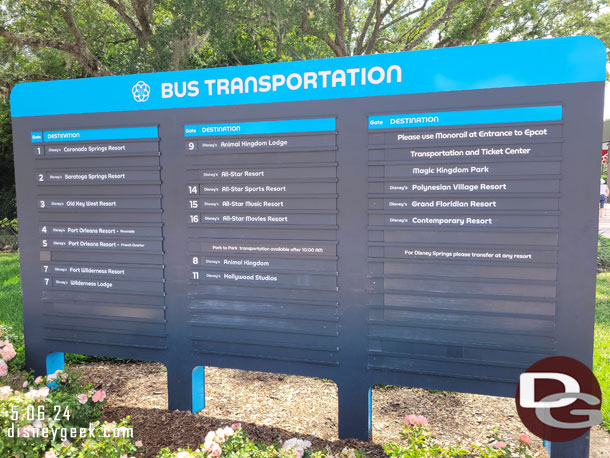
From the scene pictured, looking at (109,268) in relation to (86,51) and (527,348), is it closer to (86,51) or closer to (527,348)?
(527,348)

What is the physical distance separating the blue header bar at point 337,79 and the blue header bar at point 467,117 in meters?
0.16

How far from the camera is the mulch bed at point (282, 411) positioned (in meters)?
3.91

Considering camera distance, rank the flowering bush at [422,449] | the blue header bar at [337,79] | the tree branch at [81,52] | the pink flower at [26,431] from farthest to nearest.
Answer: the tree branch at [81,52] → the blue header bar at [337,79] → the pink flower at [26,431] → the flowering bush at [422,449]

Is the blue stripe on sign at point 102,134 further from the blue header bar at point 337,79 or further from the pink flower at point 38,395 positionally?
the pink flower at point 38,395

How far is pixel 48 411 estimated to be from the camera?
11.0ft

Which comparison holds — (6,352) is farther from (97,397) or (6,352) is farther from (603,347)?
(603,347)

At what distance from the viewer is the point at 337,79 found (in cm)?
360

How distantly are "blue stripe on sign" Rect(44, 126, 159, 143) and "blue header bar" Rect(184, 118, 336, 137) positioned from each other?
0.33m

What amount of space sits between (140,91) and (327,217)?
1.77 metres

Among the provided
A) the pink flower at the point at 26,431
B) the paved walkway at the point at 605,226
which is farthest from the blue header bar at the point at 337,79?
the paved walkway at the point at 605,226

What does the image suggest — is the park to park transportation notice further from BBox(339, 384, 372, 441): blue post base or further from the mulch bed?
the mulch bed

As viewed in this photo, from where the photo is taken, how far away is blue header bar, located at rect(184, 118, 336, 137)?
12.0ft

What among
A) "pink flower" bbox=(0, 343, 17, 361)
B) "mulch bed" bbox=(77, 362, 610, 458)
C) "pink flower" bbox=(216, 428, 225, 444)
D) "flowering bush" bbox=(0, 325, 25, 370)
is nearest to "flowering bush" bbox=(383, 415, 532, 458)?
"mulch bed" bbox=(77, 362, 610, 458)

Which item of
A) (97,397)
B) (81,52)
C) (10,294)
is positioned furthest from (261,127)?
→ (81,52)
